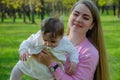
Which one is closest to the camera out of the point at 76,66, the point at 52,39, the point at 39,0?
the point at 52,39

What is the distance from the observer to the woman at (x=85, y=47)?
12.0 feet

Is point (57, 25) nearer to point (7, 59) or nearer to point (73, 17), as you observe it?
point (73, 17)

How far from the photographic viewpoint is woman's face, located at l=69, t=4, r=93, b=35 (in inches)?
151

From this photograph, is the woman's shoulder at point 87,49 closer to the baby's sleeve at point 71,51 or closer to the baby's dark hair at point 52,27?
the baby's sleeve at point 71,51

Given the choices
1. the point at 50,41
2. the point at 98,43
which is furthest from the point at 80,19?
the point at 50,41

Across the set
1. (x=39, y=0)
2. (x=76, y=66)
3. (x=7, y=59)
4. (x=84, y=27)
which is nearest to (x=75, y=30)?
(x=84, y=27)

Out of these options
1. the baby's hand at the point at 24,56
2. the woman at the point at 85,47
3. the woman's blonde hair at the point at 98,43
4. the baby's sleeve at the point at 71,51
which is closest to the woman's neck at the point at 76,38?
the woman at the point at 85,47

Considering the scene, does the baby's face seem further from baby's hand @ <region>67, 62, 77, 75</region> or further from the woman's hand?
baby's hand @ <region>67, 62, 77, 75</region>

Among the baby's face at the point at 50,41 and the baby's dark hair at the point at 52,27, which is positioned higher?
the baby's dark hair at the point at 52,27

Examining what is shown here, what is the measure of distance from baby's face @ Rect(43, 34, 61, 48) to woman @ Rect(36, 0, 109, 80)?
0.09m

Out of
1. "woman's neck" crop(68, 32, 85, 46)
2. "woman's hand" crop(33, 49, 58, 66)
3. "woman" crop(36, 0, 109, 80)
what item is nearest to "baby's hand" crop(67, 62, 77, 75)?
"woman" crop(36, 0, 109, 80)

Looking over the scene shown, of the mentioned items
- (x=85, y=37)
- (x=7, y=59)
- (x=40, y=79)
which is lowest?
(x=7, y=59)

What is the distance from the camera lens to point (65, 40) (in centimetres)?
365

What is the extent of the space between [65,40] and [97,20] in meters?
0.48
